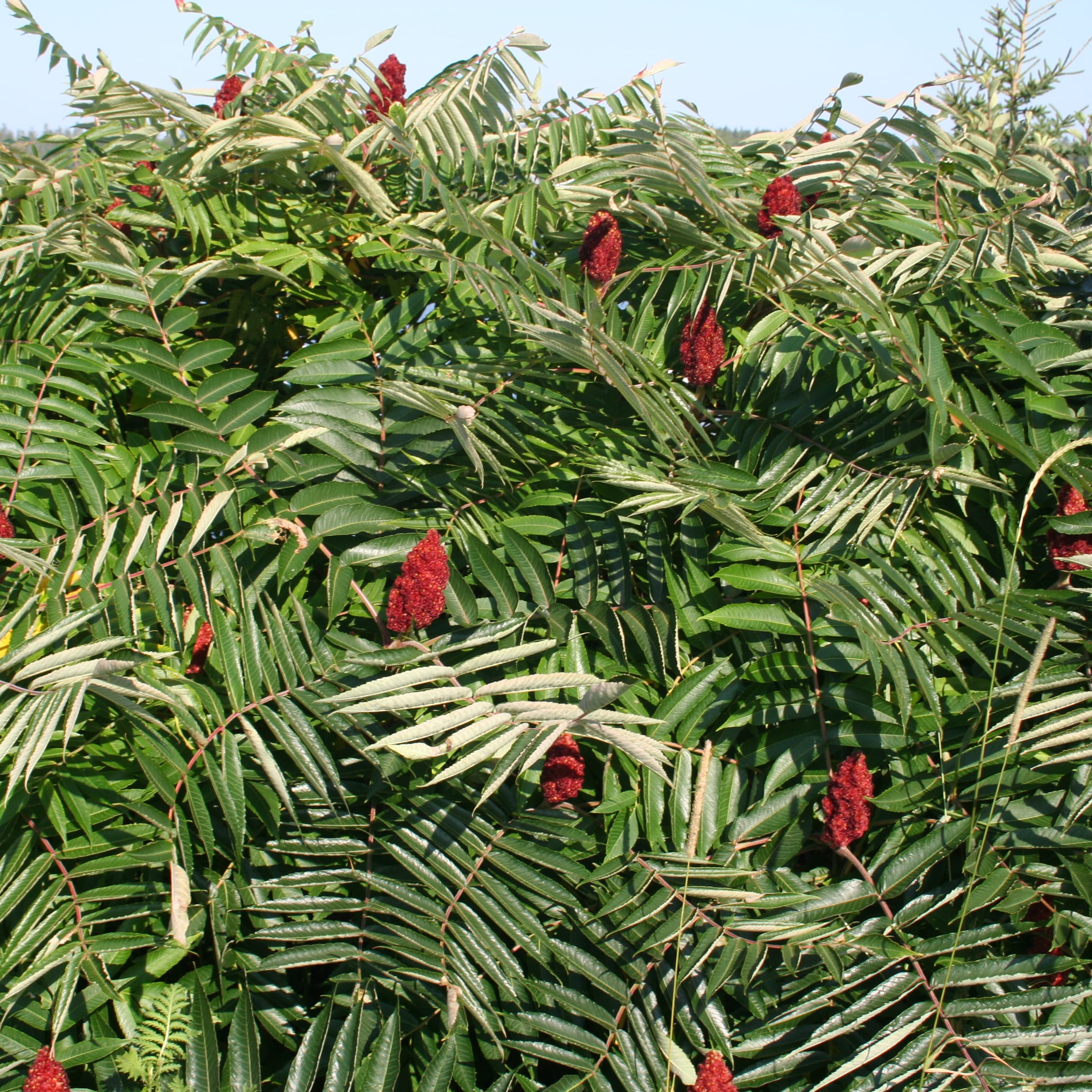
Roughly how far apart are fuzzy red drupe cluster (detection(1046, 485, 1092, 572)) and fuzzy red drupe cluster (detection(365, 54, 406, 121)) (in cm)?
216

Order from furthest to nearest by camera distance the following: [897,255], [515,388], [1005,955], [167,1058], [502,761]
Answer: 1. [897,255]
2. [515,388]
3. [1005,955]
4. [167,1058]
5. [502,761]

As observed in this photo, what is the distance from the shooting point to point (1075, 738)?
5.48 feet

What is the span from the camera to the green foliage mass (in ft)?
5.63

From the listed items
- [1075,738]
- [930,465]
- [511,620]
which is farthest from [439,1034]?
[930,465]

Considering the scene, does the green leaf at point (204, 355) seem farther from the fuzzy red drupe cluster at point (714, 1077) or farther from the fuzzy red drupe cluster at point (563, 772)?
the fuzzy red drupe cluster at point (714, 1077)

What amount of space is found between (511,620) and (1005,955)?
1164 millimetres

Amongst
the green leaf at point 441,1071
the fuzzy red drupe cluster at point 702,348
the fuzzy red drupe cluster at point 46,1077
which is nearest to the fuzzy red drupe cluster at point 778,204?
the fuzzy red drupe cluster at point 702,348

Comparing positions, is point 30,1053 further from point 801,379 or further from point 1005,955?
point 801,379

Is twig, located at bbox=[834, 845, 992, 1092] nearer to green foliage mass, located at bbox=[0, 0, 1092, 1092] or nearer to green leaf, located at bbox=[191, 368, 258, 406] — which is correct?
green foliage mass, located at bbox=[0, 0, 1092, 1092]

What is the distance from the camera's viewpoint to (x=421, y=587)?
68.7 inches

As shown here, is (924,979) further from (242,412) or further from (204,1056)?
(242,412)

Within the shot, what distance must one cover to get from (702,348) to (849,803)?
1002mm

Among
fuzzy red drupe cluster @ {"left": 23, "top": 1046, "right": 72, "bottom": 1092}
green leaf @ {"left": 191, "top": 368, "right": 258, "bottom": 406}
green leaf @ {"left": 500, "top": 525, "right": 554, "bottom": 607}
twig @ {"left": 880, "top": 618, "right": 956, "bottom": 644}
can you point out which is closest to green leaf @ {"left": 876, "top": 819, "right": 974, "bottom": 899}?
twig @ {"left": 880, "top": 618, "right": 956, "bottom": 644}

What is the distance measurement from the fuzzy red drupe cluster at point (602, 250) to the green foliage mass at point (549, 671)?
8cm
